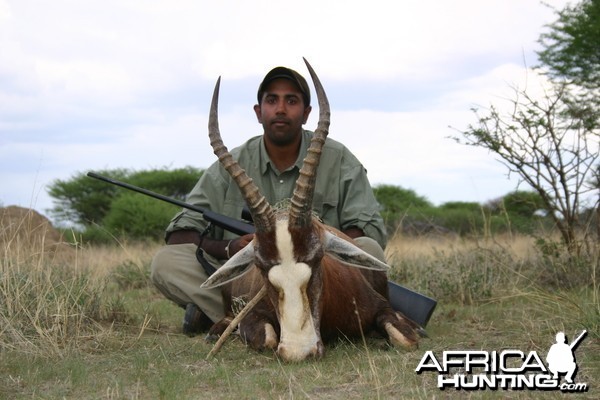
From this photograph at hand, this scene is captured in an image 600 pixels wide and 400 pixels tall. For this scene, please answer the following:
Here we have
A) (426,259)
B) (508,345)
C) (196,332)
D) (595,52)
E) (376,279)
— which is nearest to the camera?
(508,345)

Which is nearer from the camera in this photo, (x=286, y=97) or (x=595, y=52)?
(x=286, y=97)

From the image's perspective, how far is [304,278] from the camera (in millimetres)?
4633

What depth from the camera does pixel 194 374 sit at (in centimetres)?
459

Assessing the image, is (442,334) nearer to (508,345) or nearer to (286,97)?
(508,345)

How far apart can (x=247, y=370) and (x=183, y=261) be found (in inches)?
90.1

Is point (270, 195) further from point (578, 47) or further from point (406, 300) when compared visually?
point (578, 47)

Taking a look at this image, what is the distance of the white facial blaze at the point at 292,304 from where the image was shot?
14.9 ft

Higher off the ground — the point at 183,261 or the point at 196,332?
the point at 183,261

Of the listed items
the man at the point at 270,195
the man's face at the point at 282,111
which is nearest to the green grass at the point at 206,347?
the man at the point at 270,195

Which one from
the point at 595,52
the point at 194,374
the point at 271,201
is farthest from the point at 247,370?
the point at 595,52

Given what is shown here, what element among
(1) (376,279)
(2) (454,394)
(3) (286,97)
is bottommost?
(2) (454,394)

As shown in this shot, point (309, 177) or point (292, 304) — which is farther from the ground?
point (309, 177)

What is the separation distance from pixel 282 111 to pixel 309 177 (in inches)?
75.1

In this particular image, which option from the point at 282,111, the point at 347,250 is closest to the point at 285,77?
the point at 282,111
